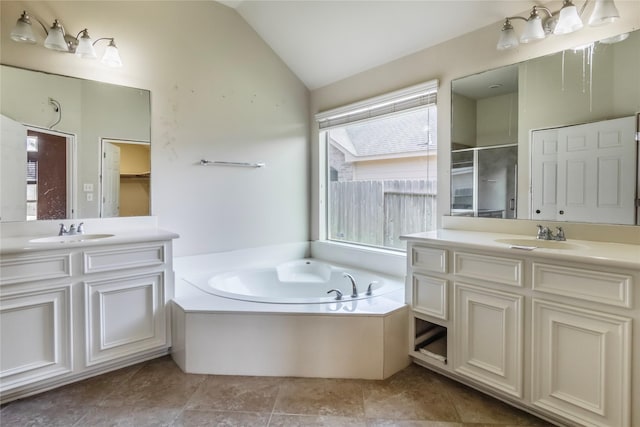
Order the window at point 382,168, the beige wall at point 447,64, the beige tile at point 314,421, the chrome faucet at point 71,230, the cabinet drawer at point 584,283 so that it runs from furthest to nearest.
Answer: the window at point 382,168 → the chrome faucet at point 71,230 → the beige wall at point 447,64 → the beige tile at point 314,421 → the cabinet drawer at point 584,283

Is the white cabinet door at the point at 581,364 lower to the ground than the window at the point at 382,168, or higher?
lower

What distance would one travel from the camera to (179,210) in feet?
8.85

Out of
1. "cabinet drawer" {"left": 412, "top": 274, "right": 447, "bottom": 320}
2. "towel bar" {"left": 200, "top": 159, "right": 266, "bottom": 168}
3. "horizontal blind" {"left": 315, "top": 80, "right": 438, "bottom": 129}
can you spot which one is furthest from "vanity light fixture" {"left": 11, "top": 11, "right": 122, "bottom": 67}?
"cabinet drawer" {"left": 412, "top": 274, "right": 447, "bottom": 320}

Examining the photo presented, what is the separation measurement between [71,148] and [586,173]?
3.15m

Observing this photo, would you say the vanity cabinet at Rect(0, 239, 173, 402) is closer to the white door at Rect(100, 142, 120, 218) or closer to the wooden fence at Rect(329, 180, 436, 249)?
the white door at Rect(100, 142, 120, 218)

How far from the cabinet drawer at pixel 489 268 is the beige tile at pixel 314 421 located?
92 cm

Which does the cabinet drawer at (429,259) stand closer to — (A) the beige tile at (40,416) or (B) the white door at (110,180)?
(A) the beige tile at (40,416)

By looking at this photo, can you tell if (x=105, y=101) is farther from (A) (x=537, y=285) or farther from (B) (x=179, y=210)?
(A) (x=537, y=285)

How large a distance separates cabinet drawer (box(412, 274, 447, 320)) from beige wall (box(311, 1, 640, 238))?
26.4 inches

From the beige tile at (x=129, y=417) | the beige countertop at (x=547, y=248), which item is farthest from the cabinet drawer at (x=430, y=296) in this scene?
the beige tile at (x=129, y=417)

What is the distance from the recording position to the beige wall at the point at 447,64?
180cm

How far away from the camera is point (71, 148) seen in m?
2.24

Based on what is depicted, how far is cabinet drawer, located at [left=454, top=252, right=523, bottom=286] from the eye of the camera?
1.61 meters

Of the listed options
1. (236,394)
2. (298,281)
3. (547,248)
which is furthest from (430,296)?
(298,281)
